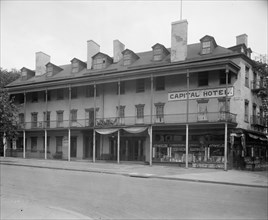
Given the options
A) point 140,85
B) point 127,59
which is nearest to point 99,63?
→ point 127,59

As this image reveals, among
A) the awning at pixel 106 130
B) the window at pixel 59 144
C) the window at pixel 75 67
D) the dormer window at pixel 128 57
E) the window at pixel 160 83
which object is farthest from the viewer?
the window at pixel 75 67

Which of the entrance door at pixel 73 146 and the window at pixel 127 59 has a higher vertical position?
the window at pixel 127 59

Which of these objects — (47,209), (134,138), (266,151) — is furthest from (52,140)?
(47,209)

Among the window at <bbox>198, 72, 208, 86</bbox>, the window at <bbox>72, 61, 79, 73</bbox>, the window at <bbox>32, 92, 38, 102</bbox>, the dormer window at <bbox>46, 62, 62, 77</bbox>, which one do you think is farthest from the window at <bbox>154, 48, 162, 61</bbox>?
the window at <bbox>32, 92, 38, 102</bbox>

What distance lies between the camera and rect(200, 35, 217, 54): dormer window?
24.3 meters

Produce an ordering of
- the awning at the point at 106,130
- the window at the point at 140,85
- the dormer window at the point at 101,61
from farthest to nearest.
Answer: the dormer window at the point at 101,61 → the window at the point at 140,85 → the awning at the point at 106,130

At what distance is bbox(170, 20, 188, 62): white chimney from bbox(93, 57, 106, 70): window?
27.5 ft

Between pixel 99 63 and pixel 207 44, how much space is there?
38.9 feet

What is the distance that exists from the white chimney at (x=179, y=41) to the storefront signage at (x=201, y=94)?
124 inches

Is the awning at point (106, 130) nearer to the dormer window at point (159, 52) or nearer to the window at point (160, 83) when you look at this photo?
the window at point (160, 83)

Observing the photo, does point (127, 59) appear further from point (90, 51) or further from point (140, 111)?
point (140, 111)

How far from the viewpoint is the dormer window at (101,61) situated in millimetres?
30531

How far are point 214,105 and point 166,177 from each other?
9.76 meters

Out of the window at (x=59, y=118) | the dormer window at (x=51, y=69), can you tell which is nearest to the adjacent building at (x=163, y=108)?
the window at (x=59, y=118)
